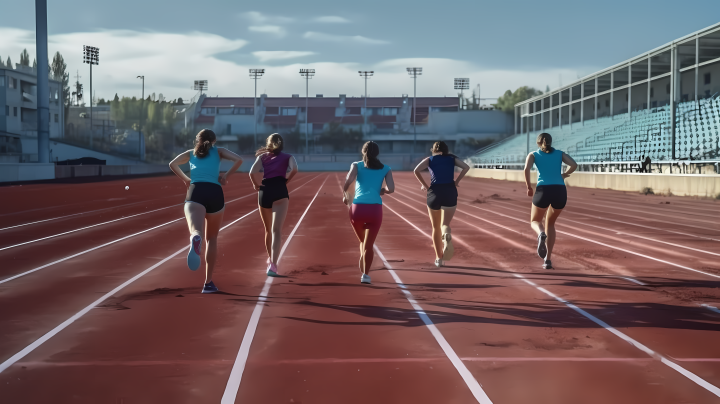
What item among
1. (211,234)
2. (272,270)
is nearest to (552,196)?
(272,270)

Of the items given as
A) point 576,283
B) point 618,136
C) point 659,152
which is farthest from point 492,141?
point 576,283

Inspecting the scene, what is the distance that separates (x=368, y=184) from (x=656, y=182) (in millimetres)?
24752

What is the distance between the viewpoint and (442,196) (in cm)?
955

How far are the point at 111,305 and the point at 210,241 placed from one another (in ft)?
4.09

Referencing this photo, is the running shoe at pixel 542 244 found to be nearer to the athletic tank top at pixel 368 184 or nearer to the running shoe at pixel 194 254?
the athletic tank top at pixel 368 184

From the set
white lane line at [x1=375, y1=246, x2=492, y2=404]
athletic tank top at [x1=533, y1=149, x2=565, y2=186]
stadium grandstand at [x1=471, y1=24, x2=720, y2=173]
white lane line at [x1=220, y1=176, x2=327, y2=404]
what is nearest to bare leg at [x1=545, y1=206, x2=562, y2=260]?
athletic tank top at [x1=533, y1=149, x2=565, y2=186]

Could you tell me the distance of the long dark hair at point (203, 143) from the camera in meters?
7.56

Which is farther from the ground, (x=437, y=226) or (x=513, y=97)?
(x=513, y=97)

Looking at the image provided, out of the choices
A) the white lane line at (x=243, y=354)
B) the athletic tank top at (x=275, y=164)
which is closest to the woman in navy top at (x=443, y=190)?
the athletic tank top at (x=275, y=164)

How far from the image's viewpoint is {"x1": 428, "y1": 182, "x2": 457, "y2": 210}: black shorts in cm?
954

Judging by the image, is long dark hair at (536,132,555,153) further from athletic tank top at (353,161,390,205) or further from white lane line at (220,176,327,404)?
white lane line at (220,176,327,404)

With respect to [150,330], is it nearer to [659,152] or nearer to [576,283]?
[576,283]

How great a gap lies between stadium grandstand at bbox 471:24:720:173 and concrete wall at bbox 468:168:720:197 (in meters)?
0.69

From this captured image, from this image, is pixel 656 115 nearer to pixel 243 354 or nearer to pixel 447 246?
pixel 447 246
